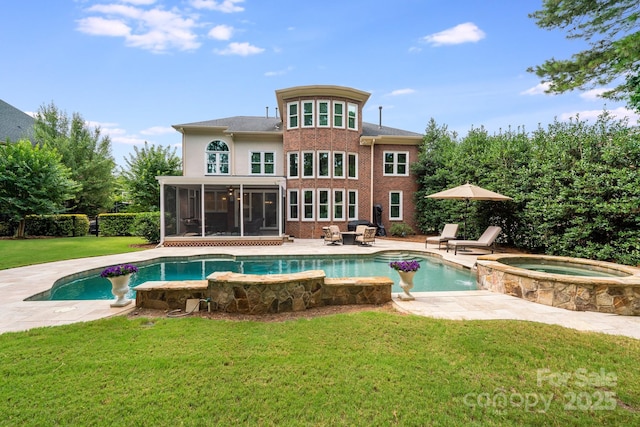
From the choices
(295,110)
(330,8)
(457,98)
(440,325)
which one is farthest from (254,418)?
(457,98)

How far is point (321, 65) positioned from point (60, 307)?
60.5 ft

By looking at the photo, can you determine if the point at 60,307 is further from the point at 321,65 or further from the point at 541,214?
the point at 321,65

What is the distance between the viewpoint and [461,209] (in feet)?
45.1

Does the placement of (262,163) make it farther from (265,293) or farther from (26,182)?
(265,293)

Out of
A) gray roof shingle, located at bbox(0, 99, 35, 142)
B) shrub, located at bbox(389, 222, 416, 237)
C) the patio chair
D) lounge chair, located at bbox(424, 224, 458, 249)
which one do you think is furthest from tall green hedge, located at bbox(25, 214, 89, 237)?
lounge chair, located at bbox(424, 224, 458, 249)

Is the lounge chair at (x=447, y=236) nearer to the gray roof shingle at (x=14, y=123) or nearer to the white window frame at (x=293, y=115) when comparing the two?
the white window frame at (x=293, y=115)

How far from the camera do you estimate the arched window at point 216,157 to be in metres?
17.5

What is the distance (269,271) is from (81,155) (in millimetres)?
23502

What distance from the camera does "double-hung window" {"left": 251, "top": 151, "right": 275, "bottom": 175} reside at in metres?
17.6

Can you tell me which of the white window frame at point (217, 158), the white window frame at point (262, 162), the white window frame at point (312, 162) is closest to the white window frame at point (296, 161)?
the white window frame at point (312, 162)

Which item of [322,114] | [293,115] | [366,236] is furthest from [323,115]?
[366,236]

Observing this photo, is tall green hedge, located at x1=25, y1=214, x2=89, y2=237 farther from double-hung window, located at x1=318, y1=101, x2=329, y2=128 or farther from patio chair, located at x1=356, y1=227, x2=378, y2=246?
patio chair, located at x1=356, y1=227, x2=378, y2=246

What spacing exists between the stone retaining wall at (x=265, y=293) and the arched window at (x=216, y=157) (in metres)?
13.3

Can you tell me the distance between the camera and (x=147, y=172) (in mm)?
19750
